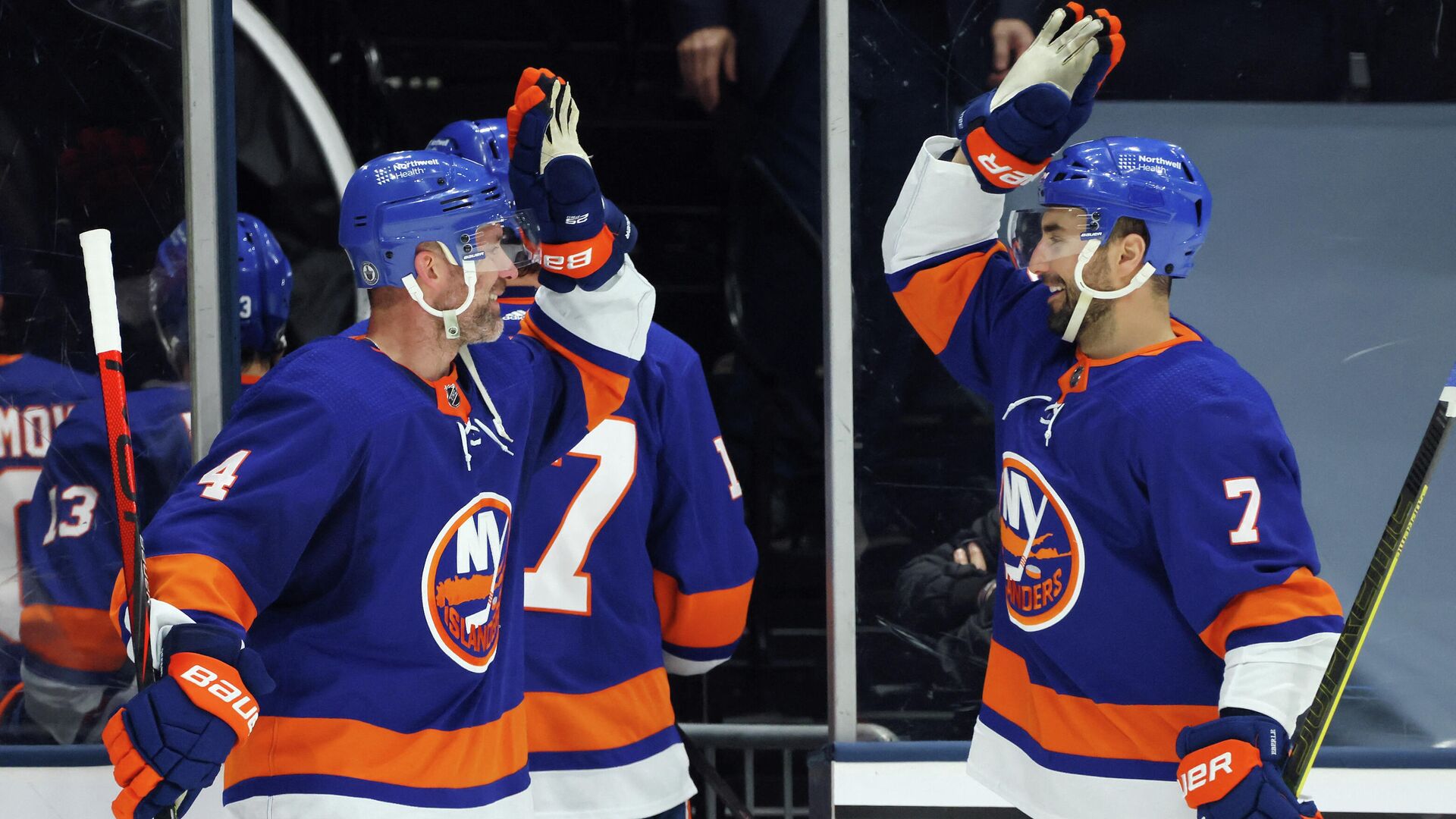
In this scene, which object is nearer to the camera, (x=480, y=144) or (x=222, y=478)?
(x=222, y=478)

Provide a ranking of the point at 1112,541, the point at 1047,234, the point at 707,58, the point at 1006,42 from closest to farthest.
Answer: the point at 1112,541
the point at 1047,234
the point at 1006,42
the point at 707,58

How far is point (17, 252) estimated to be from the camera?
277cm

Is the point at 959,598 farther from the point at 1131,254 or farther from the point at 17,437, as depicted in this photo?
the point at 17,437

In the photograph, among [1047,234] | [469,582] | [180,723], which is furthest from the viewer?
[1047,234]

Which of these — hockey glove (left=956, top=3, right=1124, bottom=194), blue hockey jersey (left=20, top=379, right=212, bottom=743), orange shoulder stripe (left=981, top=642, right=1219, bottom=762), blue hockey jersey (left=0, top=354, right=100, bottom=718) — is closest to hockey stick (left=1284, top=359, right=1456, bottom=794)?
orange shoulder stripe (left=981, top=642, right=1219, bottom=762)

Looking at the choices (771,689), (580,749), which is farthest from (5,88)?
(771,689)

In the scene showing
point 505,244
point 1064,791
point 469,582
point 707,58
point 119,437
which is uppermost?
point 707,58

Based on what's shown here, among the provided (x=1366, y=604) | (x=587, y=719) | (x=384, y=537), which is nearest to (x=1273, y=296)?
(x=1366, y=604)

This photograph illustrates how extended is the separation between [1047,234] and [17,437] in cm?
184

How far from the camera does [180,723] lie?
1726mm

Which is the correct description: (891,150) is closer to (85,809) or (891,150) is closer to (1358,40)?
(1358,40)

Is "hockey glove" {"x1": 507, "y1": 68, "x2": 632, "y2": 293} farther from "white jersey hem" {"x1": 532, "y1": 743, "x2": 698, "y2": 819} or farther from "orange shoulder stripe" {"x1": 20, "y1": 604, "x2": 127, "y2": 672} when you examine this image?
"orange shoulder stripe" {"x1": 20, "y1": 604, "x2": 127, "y2": 672}

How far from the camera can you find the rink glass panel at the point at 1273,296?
9.43 ft

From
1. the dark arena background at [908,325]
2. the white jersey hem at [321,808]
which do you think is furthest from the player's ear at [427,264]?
the dark arena background at [908,325]
